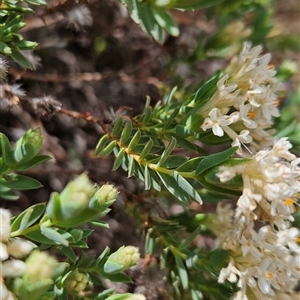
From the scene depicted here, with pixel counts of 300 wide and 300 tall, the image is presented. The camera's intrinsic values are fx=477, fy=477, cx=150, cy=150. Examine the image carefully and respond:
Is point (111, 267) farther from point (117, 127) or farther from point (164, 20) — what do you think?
point (164, 20)

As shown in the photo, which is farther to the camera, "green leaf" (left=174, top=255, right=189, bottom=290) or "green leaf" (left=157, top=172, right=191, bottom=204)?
"green leaf" (left=174, top=255, right=189, bottom=290)

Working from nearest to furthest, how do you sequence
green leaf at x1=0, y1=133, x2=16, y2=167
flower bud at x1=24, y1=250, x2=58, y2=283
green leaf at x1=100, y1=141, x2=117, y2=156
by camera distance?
flower bud at x1=24, y1=250, x2=58, y2=283 → green leaf at x1=0, y1=133, x2=16, y2=167 → green leaf at x1=100, y1=141, x2=117, y2=156

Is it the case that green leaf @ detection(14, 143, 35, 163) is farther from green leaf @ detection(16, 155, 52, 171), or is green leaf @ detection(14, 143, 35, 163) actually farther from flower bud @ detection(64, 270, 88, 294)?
flower bud @ detection(64, 270, 88, 294)

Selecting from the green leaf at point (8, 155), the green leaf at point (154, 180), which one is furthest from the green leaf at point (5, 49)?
the green leaf at point (154, 180)

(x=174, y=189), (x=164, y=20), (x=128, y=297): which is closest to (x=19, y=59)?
(x=164, y=20)

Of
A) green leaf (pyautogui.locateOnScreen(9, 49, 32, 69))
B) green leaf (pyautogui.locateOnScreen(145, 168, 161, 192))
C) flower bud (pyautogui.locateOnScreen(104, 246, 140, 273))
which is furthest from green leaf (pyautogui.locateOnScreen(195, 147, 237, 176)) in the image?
green leaf (pyautogui.locateOnScreen(9, 49, 32, 69))

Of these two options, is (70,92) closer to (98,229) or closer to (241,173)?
(98,229)

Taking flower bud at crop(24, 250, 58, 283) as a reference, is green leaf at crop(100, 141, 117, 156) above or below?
below
